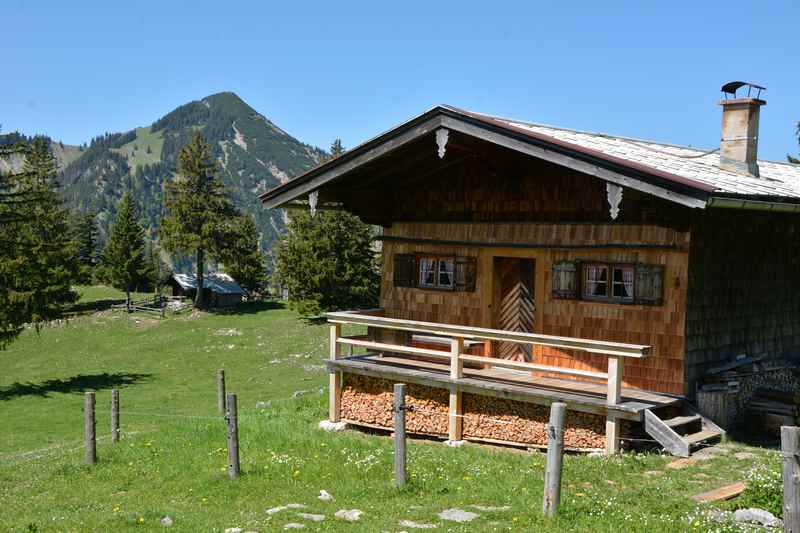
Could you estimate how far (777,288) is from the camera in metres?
17.8

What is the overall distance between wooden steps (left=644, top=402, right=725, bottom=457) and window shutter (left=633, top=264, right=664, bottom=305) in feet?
6.51

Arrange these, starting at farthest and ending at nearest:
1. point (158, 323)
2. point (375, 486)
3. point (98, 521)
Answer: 1. point (158, 323)
2. point (375, 486)
3. point (98, 521)

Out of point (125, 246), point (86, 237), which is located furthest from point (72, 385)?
point (86, 237)

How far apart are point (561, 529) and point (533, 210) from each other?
8.78 metres

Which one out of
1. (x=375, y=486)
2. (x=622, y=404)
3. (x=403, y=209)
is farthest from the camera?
(x=403, y=209)

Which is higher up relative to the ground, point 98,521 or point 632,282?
point 632,282

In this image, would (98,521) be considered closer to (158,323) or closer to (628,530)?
(628,530)

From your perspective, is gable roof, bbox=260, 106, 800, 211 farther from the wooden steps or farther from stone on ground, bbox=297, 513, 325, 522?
stone on ground, bbox=297, 513, 325, 522

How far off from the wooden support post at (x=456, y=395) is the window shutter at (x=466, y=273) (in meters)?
2.71

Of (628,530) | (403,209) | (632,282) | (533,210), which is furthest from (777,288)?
(628,530)

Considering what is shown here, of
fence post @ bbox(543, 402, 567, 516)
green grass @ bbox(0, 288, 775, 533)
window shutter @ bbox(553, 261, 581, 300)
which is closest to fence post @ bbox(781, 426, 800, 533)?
green grass @ bbox(0, 288, 775, 533)

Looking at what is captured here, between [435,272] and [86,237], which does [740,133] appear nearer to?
[435,272]

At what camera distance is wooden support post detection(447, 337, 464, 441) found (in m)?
15.1

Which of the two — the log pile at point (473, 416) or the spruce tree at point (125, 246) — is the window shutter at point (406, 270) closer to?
the log pile at point (473, 416)
